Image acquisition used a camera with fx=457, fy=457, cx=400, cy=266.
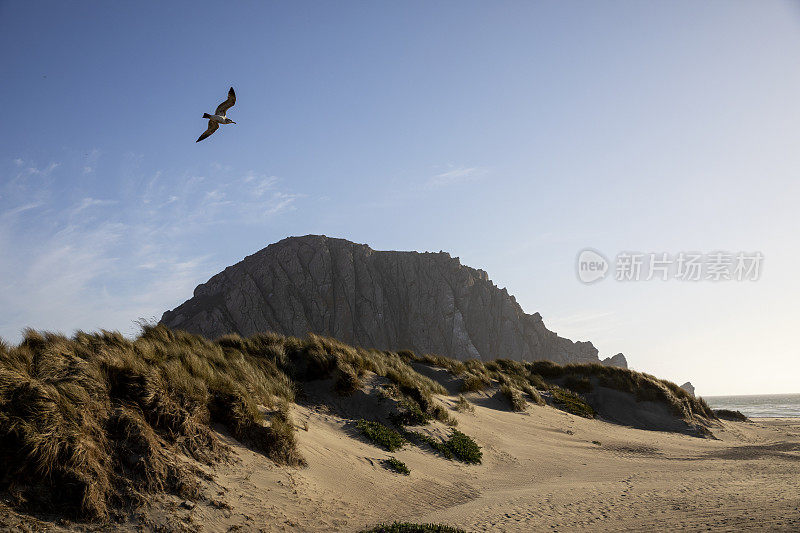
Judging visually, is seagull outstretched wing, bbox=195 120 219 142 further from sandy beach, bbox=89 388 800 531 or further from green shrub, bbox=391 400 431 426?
green shrub, bbox=391 400 431 426

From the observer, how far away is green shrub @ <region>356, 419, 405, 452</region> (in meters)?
12.5

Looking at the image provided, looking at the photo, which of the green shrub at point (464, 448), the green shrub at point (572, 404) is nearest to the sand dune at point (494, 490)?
the green shrub at point (464, 448)

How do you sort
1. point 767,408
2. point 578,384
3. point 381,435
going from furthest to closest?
point 767,408 → point 578,384 → point 381,435

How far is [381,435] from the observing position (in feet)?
42.1

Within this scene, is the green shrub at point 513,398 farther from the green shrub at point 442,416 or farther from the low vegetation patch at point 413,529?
the low vegetation patch at point 413,529

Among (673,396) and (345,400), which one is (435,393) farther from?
(673,396)

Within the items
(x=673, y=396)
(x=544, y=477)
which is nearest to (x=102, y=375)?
(x=544, y=477)

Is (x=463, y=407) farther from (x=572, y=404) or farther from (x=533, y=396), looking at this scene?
(x=572, y=404)

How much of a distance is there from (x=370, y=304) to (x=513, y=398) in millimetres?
73061

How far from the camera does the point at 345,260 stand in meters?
98.8

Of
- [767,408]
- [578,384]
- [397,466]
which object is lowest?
[767,408]

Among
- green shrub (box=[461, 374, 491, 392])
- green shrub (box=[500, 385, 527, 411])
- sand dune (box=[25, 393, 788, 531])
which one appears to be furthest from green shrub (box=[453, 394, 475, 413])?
green shrub (box=[500, 385, 527, 411])

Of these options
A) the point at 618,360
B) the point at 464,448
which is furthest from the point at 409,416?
the point at 618,360

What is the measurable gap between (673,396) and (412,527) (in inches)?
1017
